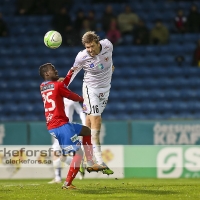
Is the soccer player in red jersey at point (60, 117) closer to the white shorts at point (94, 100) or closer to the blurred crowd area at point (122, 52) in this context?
the white shorts at point (94, 100)

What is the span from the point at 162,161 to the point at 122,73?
496 cm

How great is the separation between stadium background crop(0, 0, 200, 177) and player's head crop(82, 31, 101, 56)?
7041 millimetres

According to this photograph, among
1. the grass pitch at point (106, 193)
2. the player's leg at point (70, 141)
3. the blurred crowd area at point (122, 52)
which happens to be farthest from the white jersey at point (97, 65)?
the blurred crowd area at point (122, 52)

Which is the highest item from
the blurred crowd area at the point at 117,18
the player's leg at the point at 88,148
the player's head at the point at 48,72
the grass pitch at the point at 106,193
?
the blurred crowd area at the point at 117,18

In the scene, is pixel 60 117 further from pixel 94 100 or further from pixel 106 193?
pixel 106 193

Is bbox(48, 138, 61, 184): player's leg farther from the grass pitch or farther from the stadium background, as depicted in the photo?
the stadium background

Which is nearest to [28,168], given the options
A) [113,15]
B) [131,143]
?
[131,143]

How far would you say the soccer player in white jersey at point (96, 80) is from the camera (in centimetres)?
1093

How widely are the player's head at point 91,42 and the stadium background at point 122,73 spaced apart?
23.1ft

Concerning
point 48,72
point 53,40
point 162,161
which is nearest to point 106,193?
point 48,72

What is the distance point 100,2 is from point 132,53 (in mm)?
2335

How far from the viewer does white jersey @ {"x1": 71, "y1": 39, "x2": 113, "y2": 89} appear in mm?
10953

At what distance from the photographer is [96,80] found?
439 inches

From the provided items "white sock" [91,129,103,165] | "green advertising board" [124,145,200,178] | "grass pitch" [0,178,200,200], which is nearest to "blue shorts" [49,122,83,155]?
"grass pitch" [0,178,200,200]
